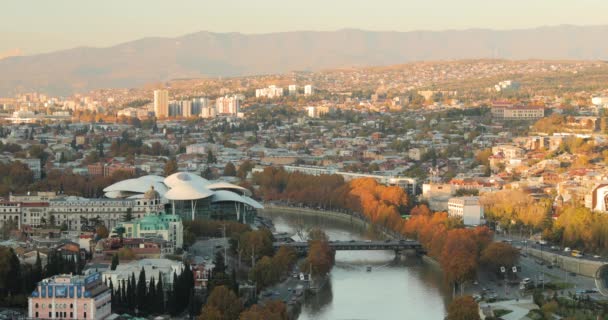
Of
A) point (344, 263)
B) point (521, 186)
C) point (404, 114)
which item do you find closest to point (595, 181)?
point (521, 186)

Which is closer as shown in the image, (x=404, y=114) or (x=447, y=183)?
(x=447, y=183)

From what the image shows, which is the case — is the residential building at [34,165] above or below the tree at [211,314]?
below

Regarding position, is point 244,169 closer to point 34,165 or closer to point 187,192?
point 34,165

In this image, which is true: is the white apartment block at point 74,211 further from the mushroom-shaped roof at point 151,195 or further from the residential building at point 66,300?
the residential building at point 66,300

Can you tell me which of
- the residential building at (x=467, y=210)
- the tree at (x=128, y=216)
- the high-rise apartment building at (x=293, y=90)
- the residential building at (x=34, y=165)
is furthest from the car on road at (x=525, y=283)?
the high-rise apartment building at (x=293, y=90)

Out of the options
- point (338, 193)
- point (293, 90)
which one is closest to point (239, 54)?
point (293, 90)

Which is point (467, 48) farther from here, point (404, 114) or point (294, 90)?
point (404, 114)
